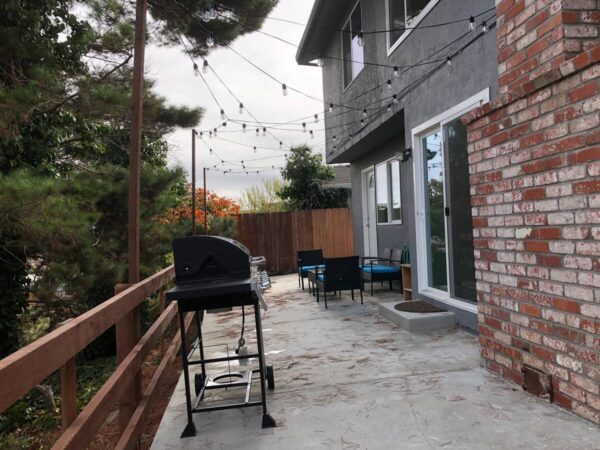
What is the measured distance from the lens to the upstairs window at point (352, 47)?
7.48m

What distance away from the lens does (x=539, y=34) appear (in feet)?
8.29

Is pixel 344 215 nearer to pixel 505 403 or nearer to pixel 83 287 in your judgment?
pixel 83 287

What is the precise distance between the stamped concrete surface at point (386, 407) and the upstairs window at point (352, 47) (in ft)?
16.5

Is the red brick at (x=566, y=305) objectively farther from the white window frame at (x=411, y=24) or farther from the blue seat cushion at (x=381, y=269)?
the blue seat cushion at (x=381, y=269)

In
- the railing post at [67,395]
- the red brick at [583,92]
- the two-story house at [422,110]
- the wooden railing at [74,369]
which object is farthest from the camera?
the two-story house at [422,110]

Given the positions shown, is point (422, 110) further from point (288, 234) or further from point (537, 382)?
point (288, 234)

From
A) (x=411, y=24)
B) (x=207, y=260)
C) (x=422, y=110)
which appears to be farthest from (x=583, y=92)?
(x=411, y=24)

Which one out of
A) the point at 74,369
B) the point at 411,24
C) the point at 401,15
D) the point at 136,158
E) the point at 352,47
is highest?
the point at 352,47

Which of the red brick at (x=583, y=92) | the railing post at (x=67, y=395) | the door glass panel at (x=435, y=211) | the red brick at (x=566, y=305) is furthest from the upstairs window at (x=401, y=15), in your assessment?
the railing post at (x=67, y=395)

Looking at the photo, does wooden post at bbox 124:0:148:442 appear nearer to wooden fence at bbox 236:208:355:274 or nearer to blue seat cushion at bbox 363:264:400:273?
blue seat cushion at bbox 363:264:400:273

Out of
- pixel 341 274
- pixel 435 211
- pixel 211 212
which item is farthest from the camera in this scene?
pixel 211 212

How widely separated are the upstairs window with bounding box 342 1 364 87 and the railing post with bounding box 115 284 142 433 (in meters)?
5.97

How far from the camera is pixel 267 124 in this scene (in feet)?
26.4

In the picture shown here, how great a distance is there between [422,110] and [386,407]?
3.50m
